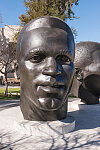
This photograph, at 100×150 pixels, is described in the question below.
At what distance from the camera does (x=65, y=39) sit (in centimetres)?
432

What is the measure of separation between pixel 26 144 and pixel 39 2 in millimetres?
17455

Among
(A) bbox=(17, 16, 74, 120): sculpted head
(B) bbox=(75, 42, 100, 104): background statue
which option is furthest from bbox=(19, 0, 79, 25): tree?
(A) bbox=(17, 16, 74, 120): sculpted head

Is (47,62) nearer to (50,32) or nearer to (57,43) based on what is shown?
(57,43)

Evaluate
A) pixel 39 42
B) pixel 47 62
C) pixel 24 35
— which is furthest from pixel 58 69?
pixel 24 35

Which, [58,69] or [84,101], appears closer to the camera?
[58,69]

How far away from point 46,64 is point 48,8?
50.8 ft

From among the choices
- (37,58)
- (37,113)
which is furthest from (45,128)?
(37,58)

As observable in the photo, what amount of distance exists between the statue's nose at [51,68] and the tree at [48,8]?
46.4 feet

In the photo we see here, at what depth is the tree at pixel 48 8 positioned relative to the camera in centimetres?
1728

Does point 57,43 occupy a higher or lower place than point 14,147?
higher

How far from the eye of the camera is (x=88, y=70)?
288 inches

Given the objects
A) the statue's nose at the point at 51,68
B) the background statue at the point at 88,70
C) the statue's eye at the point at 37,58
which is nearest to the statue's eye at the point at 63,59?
the statue's nose at the point at 51,68

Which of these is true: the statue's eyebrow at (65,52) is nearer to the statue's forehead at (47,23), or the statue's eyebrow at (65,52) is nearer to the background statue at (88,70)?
the statue's forehead at (47,23)

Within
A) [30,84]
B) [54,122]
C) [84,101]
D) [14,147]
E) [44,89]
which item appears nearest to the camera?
[14,147]
